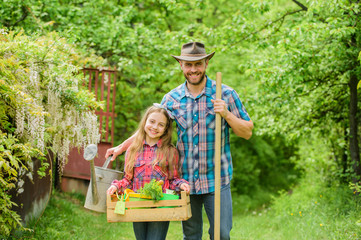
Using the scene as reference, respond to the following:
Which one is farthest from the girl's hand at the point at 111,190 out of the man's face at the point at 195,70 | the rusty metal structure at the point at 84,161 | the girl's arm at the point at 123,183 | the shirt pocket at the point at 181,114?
the rusty metal structure at the point at 84,161

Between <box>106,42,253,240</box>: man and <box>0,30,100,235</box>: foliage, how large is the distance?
1204 mm

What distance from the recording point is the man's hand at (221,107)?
2877mm

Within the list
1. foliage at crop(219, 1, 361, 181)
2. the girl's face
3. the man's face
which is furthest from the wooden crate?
foliage at crop(219, 1, 361, 181)

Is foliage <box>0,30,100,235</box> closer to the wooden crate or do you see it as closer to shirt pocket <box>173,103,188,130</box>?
the wooden crate

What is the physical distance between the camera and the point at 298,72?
17.6ft

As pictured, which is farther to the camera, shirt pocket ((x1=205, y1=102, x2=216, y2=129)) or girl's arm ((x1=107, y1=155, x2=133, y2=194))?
shirt pocket ((x1=205, y1=102, x2=216, y2=129))

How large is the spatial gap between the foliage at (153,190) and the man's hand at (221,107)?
666 millimetres

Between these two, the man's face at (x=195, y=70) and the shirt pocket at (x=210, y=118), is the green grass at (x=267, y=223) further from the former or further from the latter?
the man's face at (x=195, y=70)

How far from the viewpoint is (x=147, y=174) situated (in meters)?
2.97

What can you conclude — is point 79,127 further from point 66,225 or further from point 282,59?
point 282,59

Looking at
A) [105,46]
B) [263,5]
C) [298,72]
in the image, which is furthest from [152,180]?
[105,46]

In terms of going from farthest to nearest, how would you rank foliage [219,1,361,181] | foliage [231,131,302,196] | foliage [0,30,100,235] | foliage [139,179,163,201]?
1. foliage [231,131,302,196]
2. foliage [219,1,361,181]
3. foliage [0,30,100,235]
4. foliage [139,179,163,201]

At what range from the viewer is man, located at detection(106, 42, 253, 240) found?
3033mm

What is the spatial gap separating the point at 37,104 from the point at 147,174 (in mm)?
1635
